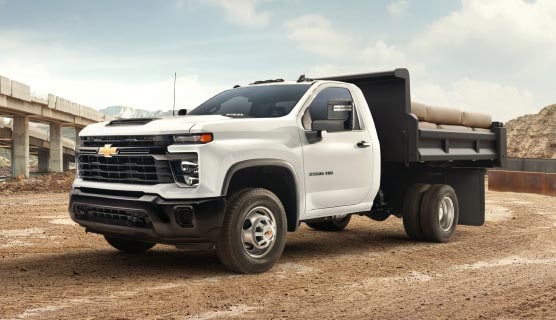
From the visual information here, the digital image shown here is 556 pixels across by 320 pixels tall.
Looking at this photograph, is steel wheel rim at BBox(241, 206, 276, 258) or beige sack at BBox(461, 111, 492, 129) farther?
beige sack at BBox(461, 111, 492, 129)

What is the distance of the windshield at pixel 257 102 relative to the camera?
7473mm

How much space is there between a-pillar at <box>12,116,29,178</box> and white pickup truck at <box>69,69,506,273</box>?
33.3 metres

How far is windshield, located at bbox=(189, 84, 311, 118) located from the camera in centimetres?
747

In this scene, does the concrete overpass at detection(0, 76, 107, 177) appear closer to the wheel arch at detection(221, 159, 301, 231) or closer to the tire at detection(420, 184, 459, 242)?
the tire at detection(420, 184, 459, 242)

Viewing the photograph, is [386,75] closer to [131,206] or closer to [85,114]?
[131,206]

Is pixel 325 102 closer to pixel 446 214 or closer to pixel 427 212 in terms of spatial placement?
pixel 427 212

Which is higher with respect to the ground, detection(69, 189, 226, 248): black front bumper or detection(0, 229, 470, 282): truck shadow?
detection(69, 189, 226, 248): black front bumper

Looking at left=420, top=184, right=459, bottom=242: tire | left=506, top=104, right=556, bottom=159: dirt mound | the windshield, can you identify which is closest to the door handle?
the windshield

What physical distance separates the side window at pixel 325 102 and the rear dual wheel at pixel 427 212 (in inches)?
74.8

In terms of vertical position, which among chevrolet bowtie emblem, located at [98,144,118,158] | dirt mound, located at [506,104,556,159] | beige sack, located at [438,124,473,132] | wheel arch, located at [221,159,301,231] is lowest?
wheel arch, located at [221,159,301,231]

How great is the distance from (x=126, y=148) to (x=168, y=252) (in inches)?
96.3

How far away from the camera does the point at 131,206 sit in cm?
639

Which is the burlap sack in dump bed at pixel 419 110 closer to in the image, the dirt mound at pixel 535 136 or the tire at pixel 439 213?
the tire at pixel 439 213

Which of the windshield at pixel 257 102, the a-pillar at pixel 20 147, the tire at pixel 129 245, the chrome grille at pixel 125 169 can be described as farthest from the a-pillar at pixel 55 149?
the chrome grille at pixel 125 169
